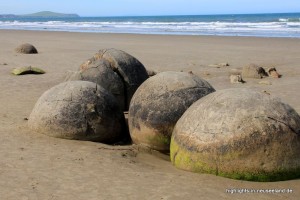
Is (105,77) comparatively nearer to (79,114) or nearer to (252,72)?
(79,114)

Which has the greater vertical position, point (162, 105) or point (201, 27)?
point (162, 105)

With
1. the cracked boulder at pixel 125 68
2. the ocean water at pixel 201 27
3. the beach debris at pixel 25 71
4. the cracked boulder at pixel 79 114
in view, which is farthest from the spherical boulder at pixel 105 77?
the ocean water at pixel 201 27

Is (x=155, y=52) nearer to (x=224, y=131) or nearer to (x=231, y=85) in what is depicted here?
(x=231, y=85)

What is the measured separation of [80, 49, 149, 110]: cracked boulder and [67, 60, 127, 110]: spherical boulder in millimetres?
69

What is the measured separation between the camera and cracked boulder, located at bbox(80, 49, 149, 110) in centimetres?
890

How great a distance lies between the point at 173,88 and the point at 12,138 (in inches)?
100

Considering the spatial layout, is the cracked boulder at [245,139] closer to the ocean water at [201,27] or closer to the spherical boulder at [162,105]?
the spherical boulder at [162,105]

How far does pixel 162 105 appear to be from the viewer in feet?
21.8

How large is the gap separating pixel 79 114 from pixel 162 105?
1.30 m

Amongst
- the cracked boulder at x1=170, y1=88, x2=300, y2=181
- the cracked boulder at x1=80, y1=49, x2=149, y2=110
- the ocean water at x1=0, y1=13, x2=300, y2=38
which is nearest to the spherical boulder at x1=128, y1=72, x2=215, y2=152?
the cracked boulder at x1=170, y1=88, x2=300, y2=181

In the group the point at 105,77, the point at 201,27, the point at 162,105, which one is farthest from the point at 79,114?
the point at 201,27

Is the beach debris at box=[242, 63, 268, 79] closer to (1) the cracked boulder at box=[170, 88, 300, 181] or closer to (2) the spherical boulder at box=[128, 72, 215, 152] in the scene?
(2) the spherical boulder at box=[128, 72, 215, 152]

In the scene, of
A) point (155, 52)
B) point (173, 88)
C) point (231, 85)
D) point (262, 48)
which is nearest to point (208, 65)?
point (231, 85)

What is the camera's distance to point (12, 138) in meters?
7.25
